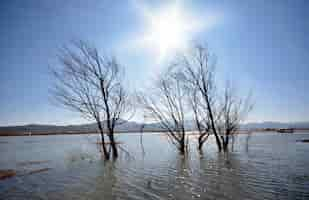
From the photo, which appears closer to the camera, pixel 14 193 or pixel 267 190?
pixel 267 190

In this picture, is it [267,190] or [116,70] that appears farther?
[116,70]

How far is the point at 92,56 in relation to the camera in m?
15.0

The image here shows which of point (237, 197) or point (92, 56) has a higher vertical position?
point (92, 56)

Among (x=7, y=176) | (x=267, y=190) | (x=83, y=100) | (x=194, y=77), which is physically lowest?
(x=7, y=176)

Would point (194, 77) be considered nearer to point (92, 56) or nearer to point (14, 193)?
point (92, 56)

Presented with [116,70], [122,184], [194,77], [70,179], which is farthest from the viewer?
[194,77]

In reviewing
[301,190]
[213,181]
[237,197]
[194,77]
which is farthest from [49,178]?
[194,77]

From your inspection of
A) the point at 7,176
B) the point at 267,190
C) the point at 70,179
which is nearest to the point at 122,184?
the point at 70,179

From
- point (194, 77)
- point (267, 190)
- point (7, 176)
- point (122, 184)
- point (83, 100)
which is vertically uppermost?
point (194, 77)

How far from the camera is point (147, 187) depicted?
7.77m

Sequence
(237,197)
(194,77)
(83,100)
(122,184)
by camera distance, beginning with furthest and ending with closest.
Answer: (194,77)
(83,100)
(122,184)
(237,197)

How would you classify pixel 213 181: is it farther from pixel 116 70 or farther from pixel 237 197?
pixel 116 70

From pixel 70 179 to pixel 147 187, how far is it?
15.7ft

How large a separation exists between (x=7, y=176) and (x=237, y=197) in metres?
13.0
